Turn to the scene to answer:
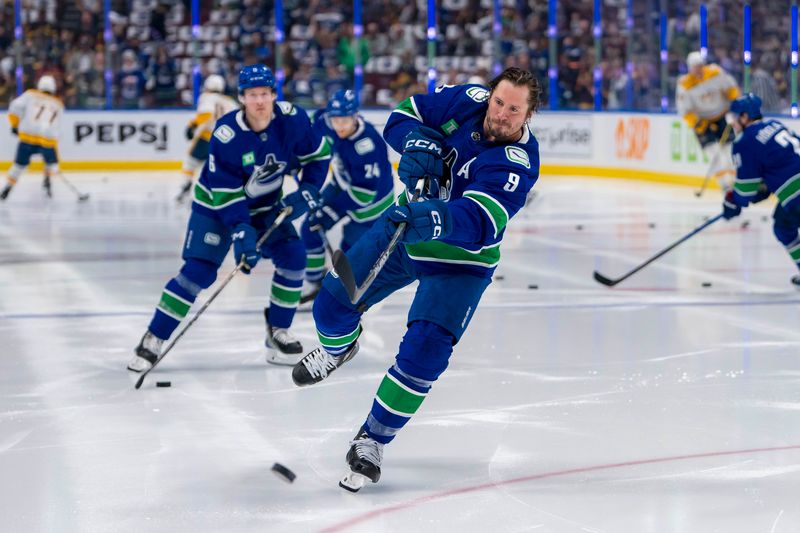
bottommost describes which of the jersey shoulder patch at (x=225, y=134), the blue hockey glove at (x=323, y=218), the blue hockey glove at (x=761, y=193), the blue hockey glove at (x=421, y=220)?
the blue hockey glove at (x=323, y=218)

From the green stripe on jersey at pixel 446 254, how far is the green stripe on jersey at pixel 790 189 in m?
3.73

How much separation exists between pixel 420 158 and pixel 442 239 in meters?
0.32

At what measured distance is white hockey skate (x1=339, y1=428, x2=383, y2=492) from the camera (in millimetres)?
3746

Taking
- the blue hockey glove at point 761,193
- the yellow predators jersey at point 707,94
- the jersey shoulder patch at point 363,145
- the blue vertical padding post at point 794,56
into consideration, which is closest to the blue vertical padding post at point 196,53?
the yellow predators jersey at point 707,94

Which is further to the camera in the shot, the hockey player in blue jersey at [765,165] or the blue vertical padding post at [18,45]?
the blue vertical padding post at [18,45]

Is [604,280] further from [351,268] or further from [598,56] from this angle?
[598,56]

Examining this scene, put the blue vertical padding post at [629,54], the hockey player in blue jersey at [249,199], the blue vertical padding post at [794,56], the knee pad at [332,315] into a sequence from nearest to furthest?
the knee pad at [332,315] < the hockey player in blue jersey at [249,199] < the blue vertical padding post at [794,56] < the blue vertical padding post at [629,54]

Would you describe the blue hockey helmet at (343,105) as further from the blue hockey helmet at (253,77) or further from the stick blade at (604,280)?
the stick blade at (604,280)

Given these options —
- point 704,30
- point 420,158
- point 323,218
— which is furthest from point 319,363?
point 704,30

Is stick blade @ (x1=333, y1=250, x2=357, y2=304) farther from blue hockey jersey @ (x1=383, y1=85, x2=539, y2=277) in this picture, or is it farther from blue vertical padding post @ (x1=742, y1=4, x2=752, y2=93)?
blue vertical padding post @ (x1=742, y1=4, x2=752, y2=93)

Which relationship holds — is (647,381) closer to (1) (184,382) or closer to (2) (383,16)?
(1) (184,382)

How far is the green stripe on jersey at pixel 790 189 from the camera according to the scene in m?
7.15

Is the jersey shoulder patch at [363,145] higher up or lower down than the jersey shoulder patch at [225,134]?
lower down

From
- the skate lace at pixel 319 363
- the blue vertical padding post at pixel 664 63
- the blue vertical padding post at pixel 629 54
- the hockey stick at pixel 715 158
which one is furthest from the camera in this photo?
the blue vertical padding post at pixel 629 54
